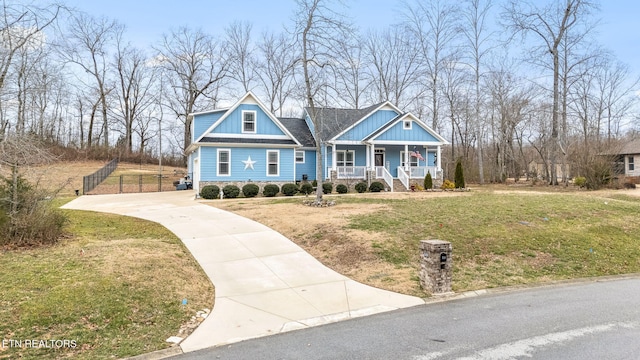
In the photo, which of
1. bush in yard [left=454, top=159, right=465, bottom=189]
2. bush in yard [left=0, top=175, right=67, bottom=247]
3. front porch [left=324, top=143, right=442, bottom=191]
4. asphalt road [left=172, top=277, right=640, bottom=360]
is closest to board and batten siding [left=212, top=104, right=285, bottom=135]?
front porch [left=324, top=143, right=442, bottom=191]

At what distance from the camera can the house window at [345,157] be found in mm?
25928

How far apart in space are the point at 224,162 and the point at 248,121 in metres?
2.91

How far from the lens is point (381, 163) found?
26672 millimetres

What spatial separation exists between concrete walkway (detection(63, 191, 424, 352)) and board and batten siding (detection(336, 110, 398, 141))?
15415mm

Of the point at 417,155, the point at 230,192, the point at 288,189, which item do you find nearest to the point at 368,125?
the point at 417,155

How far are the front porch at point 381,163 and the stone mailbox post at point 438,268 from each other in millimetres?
17212

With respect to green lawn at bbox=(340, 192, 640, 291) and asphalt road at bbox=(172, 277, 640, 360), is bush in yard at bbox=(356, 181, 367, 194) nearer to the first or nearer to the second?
green lawn at bbox=(340, 192, 640, 291)

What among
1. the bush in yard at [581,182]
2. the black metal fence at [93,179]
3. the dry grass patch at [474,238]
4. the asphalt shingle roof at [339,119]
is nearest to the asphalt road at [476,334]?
the dry grass patch at [474,238]

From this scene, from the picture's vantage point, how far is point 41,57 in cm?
814

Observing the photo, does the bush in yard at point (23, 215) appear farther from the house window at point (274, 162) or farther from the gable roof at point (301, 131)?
the gable roof at point (301, 131)

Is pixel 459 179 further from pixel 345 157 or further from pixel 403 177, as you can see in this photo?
pixel 345 157

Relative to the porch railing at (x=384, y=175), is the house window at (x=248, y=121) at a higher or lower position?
higher

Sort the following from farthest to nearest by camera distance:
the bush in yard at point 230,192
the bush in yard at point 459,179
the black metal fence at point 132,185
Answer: the black metal fence at point 132,185
the bush in yard at point 459,179
the bush in yard at point 230,192

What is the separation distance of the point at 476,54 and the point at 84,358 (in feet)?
122
